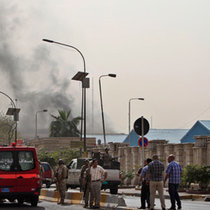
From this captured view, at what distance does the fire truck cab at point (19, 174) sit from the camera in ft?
82.3

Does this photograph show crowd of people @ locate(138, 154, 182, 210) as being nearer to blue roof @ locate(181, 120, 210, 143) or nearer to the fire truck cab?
the fire truck cab

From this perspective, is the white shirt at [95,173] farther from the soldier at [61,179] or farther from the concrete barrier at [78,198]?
the soldier at [61,179]

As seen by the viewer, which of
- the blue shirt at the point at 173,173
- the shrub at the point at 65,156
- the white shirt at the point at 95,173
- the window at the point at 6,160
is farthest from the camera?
the shrub at the point at 65,156

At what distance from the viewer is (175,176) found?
20219 mm

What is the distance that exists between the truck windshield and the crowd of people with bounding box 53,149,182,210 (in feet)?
5.36

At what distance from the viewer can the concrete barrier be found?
21.4 meters

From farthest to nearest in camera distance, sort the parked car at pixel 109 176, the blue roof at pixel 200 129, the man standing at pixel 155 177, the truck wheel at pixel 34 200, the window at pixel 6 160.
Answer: the blue roof at pixel 200 129
the parked car at pixel 109 176
the truck wheel at pixel 34 200
the window at pixel 6 160
the man standing at pixel 155 177

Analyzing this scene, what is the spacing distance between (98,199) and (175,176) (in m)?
3.72

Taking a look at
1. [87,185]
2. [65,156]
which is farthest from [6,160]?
[65,156]

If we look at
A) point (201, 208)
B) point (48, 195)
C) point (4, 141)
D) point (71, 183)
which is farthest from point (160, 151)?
point (4, 141)

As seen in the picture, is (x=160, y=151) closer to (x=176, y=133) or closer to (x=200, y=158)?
(x=200, y=158)

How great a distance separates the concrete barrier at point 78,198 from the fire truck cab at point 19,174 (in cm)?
173

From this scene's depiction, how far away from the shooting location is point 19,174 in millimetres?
25438

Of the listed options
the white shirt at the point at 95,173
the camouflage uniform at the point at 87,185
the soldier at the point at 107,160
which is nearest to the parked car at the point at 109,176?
the soldier at the point at 107,160
